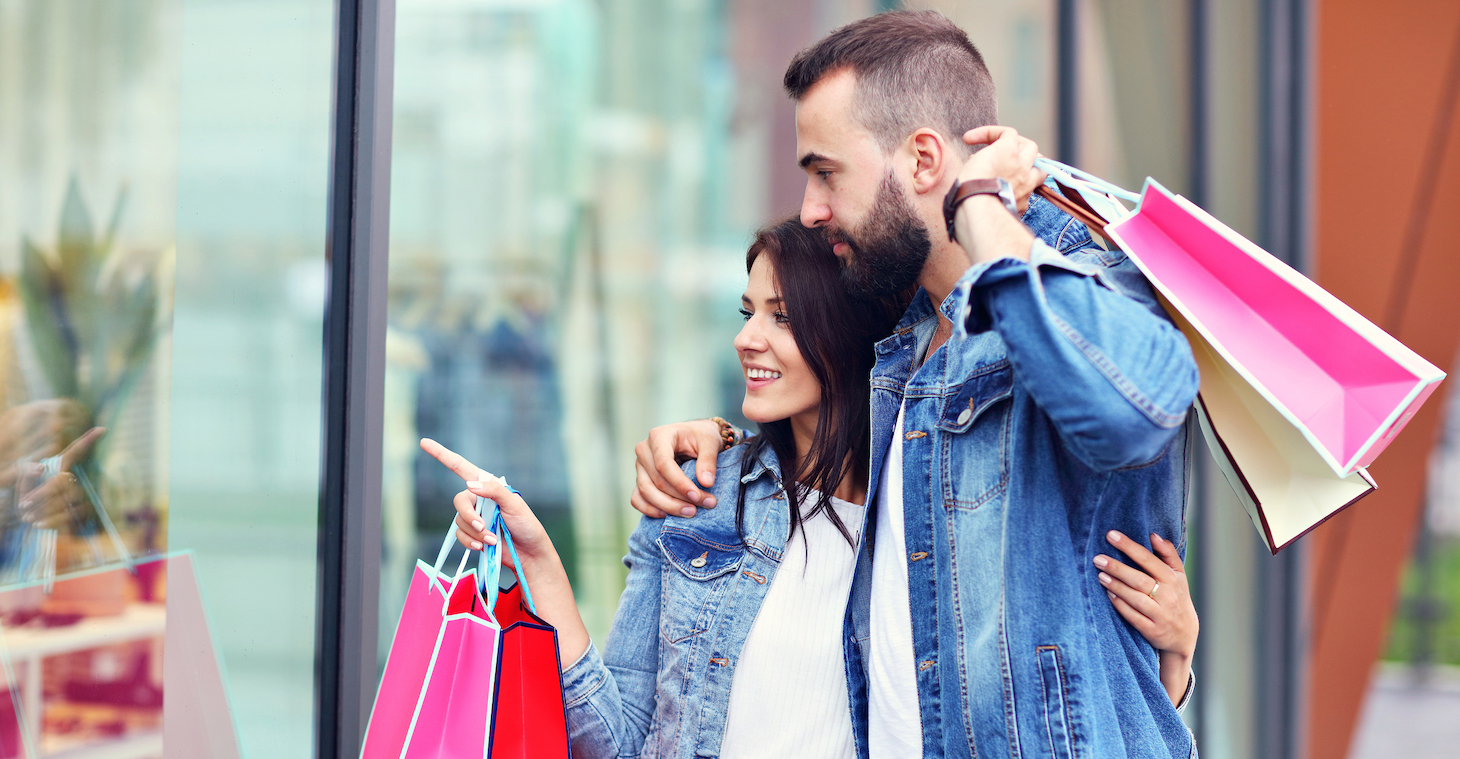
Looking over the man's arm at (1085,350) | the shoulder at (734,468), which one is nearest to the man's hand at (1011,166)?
the man's arm at (1085,350)

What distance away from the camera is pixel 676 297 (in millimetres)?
3391

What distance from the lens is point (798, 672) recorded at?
144cm

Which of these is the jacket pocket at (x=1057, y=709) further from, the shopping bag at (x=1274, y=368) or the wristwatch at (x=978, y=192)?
the wristwatch at (x=978, y=192)

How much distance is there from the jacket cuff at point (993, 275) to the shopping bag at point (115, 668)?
3.77ft

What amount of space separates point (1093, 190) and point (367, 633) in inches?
53.8

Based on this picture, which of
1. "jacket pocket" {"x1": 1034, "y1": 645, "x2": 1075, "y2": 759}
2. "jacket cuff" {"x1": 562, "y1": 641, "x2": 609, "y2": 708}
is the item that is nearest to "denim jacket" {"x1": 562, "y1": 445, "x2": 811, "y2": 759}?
"jacket cuff" {"x1": 562, "y1": 641, "x2": 609, "y2": 708}

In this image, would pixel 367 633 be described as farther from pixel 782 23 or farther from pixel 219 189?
pixel 782 23

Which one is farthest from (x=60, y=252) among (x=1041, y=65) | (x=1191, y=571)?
(x=1191, y=571)

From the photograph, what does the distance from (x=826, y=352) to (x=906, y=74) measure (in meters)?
0.46

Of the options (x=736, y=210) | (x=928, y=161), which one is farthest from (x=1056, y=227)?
(x=736, y=210)

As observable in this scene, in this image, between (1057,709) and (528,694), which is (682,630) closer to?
(528,694)

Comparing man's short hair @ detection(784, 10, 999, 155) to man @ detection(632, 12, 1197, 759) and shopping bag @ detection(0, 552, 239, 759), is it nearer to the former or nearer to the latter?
man @ detection(632, 12, 1197, 759)

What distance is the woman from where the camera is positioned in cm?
143

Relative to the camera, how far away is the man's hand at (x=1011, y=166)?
116cm
